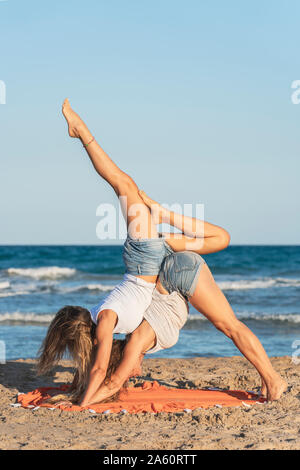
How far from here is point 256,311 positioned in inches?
529

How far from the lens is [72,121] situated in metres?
4.95

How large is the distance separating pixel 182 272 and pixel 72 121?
5.03 feet

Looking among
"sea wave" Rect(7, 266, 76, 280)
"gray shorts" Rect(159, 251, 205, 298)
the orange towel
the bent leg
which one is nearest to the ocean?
"sea wave" Rect(7, 266, 76, 280)

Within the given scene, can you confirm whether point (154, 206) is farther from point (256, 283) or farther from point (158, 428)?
point (256, 283)

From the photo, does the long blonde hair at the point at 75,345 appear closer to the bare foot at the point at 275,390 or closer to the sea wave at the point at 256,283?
the bare foot at the point at 275,390

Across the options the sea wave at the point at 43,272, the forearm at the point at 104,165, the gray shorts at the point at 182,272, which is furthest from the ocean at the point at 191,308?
the forearm at the point at 104,165

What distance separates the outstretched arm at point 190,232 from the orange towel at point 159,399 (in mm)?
1221

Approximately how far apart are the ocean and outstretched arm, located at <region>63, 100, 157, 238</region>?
3.72 meters

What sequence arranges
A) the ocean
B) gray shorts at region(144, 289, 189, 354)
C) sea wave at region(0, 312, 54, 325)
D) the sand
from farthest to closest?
1. sea wave at region(0, 312, 54, 325)
2. the ocean
3. gray shorts at region(144, 289, 189, 354)
4. the sand

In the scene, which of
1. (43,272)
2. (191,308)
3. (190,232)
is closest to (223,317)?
(190,232)

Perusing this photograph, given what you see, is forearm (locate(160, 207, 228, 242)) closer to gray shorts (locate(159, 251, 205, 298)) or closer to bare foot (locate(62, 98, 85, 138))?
gray shorts (locate(159, 251, 205, 298))

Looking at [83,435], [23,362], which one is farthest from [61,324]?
[23,362]

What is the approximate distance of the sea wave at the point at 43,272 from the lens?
24.6m

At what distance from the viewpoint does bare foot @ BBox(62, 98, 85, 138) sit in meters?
4.94
